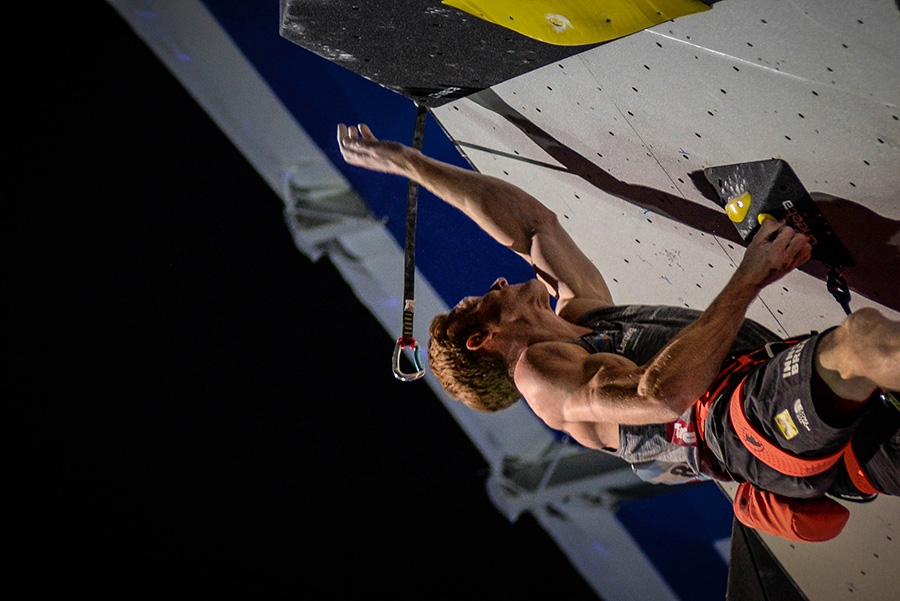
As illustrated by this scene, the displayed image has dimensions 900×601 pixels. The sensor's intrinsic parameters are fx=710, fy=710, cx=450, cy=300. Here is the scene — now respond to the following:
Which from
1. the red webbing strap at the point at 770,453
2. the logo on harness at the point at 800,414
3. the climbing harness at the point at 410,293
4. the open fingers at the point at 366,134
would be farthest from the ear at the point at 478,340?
the logo on harness at the point at 800,414

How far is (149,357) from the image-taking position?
5.73 feet

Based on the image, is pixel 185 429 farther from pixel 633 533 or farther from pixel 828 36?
pixel 828 36

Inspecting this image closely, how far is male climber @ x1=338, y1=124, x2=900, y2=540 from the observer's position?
904 millimetres

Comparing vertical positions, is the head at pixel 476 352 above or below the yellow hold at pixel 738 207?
below

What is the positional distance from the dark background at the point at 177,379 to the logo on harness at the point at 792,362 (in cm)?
119

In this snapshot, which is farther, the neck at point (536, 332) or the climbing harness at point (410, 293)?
the climbing harness at point (410, 293)

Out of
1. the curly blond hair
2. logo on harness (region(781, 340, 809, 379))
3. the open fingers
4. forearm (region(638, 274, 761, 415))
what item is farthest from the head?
logo on harness (region(781, 340, 809, 379))

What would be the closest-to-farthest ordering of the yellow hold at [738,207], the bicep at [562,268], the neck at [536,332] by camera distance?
the yellow hold at [738,207] → the neck at [536,332] → the bicep at [562,268]

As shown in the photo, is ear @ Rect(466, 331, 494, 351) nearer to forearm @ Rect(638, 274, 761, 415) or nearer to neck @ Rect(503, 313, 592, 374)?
neck @ Rect(503, 313, 592, 374)

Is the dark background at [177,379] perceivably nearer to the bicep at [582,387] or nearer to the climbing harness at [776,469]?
the bicep at [582,387]

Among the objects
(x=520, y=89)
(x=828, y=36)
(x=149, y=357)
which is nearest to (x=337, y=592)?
(x=149, y=357)

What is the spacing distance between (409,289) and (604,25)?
30.7 inches

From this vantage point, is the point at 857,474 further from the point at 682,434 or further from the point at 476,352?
the point at 476,352

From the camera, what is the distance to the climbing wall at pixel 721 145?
0.85m
